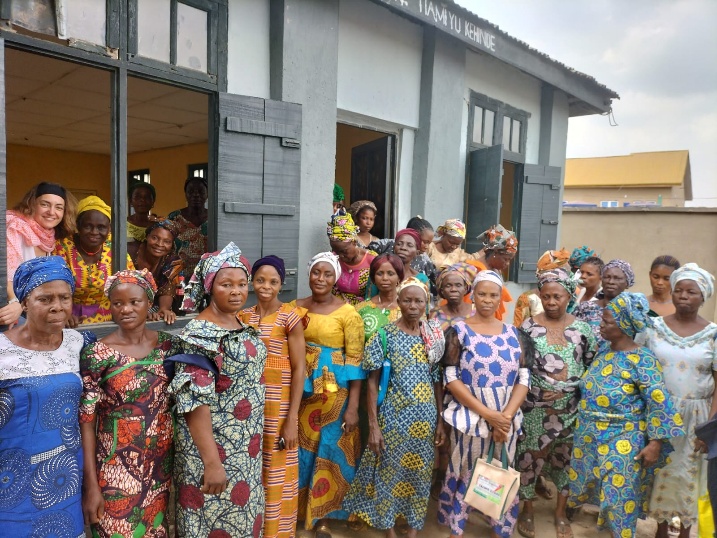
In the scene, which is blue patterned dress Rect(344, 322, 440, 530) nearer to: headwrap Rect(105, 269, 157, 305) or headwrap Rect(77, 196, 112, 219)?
headwrap Rect(105, 269, 157, 305)

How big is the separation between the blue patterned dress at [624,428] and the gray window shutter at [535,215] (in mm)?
4255

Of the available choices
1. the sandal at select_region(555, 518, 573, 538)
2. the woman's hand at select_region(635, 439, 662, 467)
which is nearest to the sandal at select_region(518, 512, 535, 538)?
the sandal at select_region(555, 518, 573, 538)

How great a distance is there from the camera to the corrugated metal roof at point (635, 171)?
17.7 meters

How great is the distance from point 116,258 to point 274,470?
1770mm

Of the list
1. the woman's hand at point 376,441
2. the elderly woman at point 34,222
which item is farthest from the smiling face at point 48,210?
the woman's hand at point 376,441

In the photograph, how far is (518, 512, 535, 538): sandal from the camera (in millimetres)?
3244

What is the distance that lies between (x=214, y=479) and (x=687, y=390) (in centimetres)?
270

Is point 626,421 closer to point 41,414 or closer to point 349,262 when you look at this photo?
point 349,262

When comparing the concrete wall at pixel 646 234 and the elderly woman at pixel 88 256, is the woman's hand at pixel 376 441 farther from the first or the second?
the concrete wall at pixel 646 234

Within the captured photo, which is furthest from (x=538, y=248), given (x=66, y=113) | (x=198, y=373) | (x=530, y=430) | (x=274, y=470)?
(x=66, y=113)

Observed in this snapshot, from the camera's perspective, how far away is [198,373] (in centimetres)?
212

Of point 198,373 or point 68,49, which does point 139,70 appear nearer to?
point 68,49

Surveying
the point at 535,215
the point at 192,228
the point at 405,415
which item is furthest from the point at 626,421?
the point at 535,215

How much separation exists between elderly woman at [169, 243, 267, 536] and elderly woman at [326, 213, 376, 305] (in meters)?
1.38
